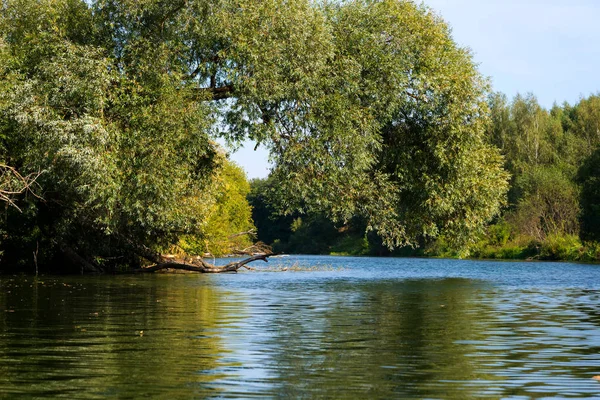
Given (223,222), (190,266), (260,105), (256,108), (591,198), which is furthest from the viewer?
(591,198)

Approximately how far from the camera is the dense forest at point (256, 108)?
32469 mm

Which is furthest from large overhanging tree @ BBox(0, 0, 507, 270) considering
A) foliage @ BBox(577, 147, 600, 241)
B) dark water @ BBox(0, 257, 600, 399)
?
foliage @ BBox(577, 147, 600, 241)

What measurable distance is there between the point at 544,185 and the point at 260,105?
71.8 meters

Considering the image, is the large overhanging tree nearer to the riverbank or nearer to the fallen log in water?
the fallen log in water

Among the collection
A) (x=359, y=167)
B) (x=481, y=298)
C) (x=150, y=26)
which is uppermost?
(x=150, y=26)

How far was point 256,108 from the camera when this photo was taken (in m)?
33.7

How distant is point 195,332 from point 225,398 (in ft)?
26.9

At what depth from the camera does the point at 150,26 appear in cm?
3406

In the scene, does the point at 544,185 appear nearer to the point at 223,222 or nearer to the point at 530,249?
the point at 530,249

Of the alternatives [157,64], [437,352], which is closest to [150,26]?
[157,64]

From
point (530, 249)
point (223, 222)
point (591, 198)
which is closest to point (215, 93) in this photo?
point (223, 222)

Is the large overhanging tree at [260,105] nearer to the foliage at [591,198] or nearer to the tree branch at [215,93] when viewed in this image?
Answer: the tree branch at [215,93]

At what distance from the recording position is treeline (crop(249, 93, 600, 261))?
8944cm

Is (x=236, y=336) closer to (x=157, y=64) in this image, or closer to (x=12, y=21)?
(x=157, y=64)
